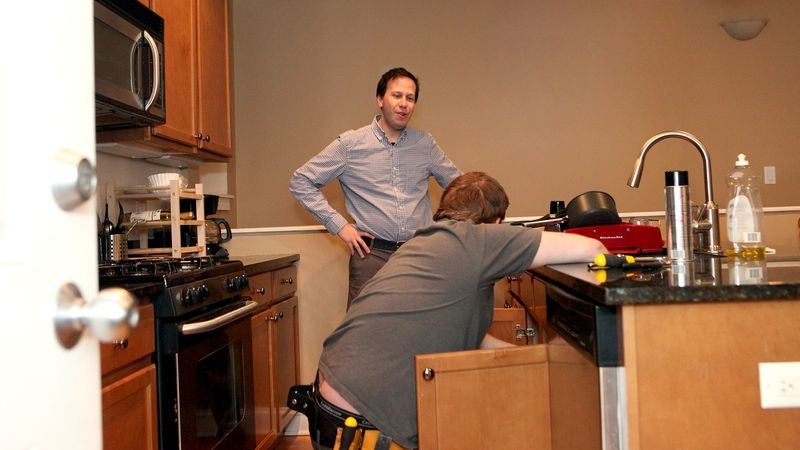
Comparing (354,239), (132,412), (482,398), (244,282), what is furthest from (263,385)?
(482,398)

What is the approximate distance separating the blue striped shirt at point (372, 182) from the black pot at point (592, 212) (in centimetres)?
103

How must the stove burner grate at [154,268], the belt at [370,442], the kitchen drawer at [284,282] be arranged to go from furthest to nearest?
1. the kitchen drawer at [284,282]
2. the stove burner grate at [154,268]
3. the belt at [370,442]

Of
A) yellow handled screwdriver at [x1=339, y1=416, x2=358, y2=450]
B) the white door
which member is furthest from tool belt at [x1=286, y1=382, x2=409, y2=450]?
the white door

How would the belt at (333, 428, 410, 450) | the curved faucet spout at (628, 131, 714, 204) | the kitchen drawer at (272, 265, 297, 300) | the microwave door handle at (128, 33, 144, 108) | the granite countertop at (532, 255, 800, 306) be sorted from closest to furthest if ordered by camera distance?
the granite countertop at (532, 255, 800, 306) < the belt at (333, 428, 410, 450) < the curved faucet spout at (628, 131, 714, 204) < the microwave door handle at (128, 33, 144, 108) < the kitchen drawer at (272, 265, 297, 300)

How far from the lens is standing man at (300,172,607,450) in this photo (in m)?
1.57

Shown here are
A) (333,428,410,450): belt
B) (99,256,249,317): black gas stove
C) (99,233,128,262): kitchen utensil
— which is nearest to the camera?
(333,428,410,450): belt

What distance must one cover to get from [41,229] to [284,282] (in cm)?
281

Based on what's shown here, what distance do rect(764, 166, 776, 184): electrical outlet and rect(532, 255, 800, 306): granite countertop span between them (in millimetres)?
2323

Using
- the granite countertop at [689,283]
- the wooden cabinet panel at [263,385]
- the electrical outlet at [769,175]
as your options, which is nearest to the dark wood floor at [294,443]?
the wooden cabinet panel at [263,385]

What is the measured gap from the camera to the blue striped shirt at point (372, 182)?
3023 millimetres

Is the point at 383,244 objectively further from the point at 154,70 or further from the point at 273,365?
the point at 154,70

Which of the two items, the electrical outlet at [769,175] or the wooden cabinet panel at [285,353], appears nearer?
the wooden cabinet panel at [285,353]

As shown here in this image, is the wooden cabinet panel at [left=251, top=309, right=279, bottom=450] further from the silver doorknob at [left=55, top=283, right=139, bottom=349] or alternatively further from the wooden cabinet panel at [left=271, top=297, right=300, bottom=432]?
the silver doorknob at [left=55, top=283, right=139, bottom=349]

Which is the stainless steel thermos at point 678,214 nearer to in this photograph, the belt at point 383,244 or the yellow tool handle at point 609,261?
the yellow tool handle at point 609,261
